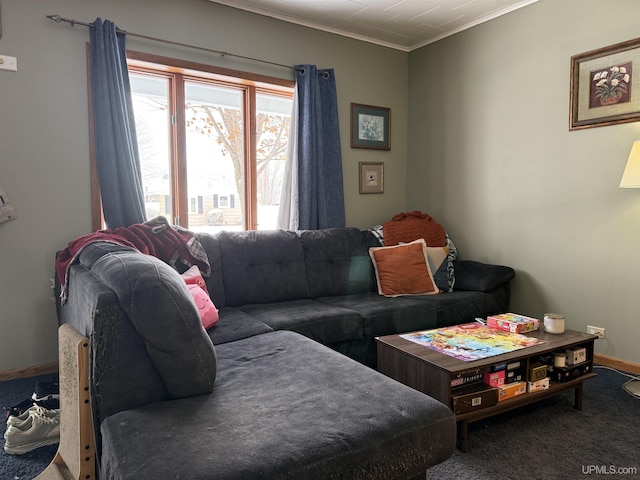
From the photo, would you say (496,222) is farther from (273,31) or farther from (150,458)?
(150,458)

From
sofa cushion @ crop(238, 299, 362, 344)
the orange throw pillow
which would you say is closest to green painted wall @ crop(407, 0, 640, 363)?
the orange throw pillow

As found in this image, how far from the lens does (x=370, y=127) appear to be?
4.05 meters

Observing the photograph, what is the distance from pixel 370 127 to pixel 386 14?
0.93 meters

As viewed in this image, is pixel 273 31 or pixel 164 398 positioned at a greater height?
pixel 273 31

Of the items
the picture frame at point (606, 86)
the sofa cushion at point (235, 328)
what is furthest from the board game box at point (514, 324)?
the picture frame at point (606, 86)

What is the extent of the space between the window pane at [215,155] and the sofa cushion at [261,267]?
478 mm

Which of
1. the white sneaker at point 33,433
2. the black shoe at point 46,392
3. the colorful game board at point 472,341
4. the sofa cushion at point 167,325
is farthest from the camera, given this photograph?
the black shoe at point 46,392

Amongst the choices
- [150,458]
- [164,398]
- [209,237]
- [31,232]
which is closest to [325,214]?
[209,237]

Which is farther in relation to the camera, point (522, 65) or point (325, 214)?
point (325, 214)

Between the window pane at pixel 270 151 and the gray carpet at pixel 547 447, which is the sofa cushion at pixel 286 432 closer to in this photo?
the gray carpet at pixel 547 447

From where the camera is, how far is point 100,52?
9.02 feet

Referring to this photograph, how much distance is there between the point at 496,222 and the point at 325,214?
4.54 ft

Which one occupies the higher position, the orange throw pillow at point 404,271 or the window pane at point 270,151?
the window pane at point 270,151

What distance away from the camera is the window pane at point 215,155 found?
10.9ft
